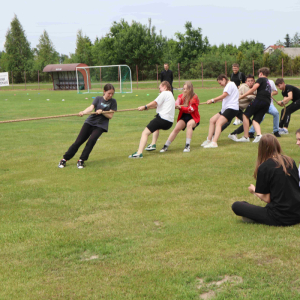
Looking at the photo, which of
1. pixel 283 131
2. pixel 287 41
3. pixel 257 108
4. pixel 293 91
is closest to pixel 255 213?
pixel 257 108

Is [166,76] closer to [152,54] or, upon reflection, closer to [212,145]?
[212,145]

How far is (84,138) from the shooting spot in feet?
27.4

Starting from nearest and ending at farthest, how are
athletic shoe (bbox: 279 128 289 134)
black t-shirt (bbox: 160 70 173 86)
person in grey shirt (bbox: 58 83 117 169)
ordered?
1. person in grey shirt (bbox: 58 83 117 169)
2. athletic shoe (bbox: 279 128 289 134)
3. black t-shirt (bbox: 160 70 173 86)

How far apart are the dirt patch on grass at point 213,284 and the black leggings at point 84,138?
5121 mm

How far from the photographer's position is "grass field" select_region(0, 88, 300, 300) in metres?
3.37

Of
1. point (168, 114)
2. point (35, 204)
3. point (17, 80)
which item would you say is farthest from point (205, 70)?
point (35, 204)

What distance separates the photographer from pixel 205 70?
46.8m

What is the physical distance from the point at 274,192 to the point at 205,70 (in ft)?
144

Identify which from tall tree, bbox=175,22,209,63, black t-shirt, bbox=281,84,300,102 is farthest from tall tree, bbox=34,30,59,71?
black t-shirt, bbox=281,84,300,102

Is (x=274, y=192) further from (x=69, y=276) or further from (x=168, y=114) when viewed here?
(x=168, y=114)

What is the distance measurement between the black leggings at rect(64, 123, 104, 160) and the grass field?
1.11ft

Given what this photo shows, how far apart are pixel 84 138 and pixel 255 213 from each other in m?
4.69

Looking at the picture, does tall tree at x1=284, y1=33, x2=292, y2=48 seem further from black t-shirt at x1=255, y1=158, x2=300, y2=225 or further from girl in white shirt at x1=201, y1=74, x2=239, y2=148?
black t-shirt at x1=255, y1=158, x2=300, y2=225

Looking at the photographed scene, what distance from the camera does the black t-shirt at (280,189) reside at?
4293 mm
